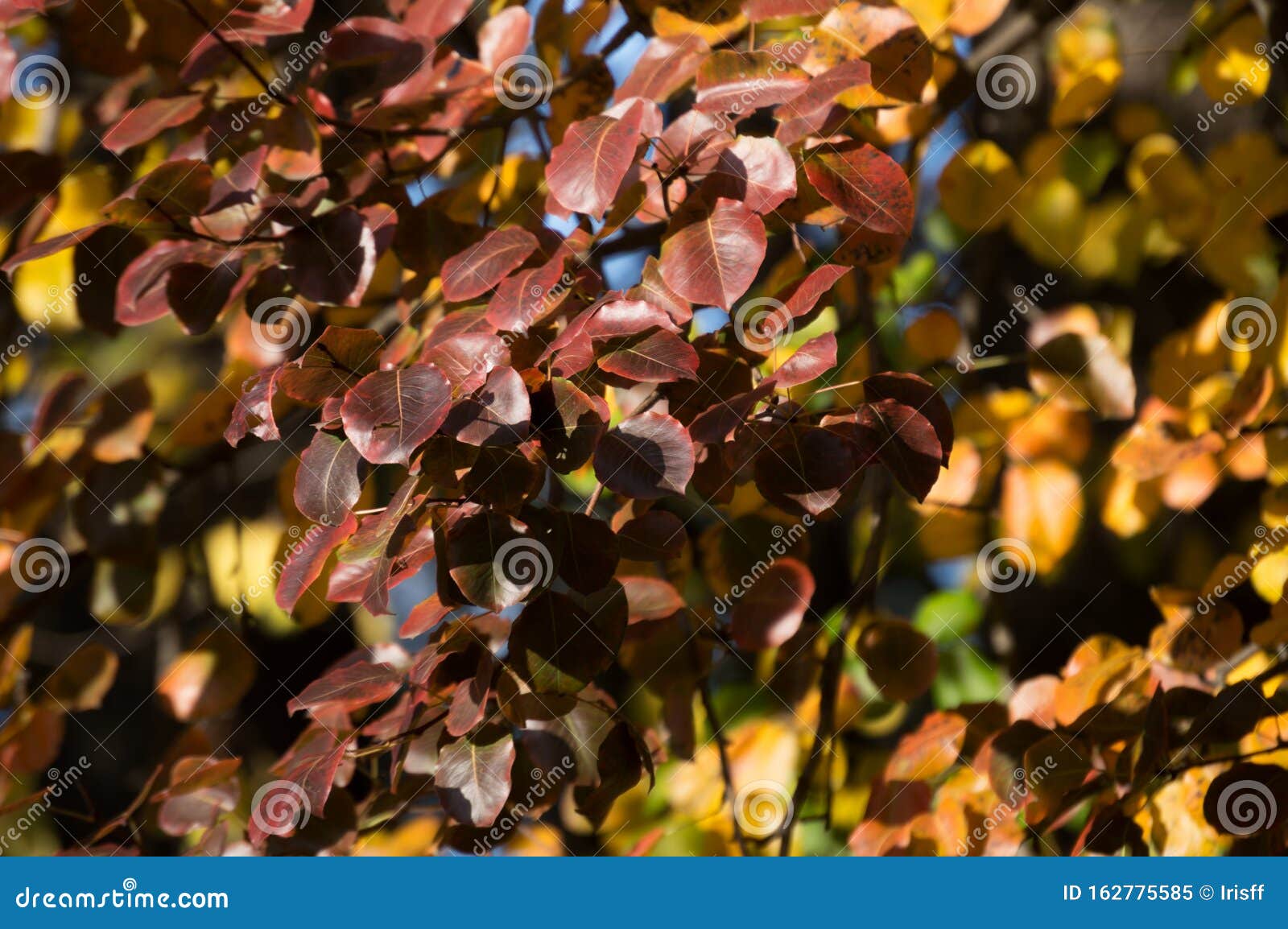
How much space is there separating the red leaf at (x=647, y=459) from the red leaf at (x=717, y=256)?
9cm

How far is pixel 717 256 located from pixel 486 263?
183mm

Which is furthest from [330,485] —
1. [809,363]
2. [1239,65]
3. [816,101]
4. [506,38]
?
[1239,65]

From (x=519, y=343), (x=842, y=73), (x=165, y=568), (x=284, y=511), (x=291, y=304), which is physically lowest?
(x=165, y=568)

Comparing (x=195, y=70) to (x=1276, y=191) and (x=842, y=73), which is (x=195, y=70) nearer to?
(x=842, y=73)

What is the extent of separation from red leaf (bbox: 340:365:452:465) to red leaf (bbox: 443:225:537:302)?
6.9 inches

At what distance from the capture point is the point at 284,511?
112 centimetres

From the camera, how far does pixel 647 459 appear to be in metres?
0.62

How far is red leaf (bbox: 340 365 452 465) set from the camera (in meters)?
0.56

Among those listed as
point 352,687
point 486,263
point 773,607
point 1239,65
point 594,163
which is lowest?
point 352,687

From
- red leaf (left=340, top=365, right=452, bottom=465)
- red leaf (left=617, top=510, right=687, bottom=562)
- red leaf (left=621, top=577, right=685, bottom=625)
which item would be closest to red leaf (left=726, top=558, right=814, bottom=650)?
red leaf (left=621, top=577, right=685, bottom=625)

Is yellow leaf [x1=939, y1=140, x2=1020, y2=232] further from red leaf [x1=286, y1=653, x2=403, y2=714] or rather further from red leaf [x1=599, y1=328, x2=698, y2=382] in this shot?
red leaf [x1=286, y1=653, x2=403, y2=714]

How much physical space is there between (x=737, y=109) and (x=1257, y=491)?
2.35ft

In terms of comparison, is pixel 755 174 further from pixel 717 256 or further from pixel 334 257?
pixel 334 257

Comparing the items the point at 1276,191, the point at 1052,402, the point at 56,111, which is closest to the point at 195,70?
the point at 56,111
